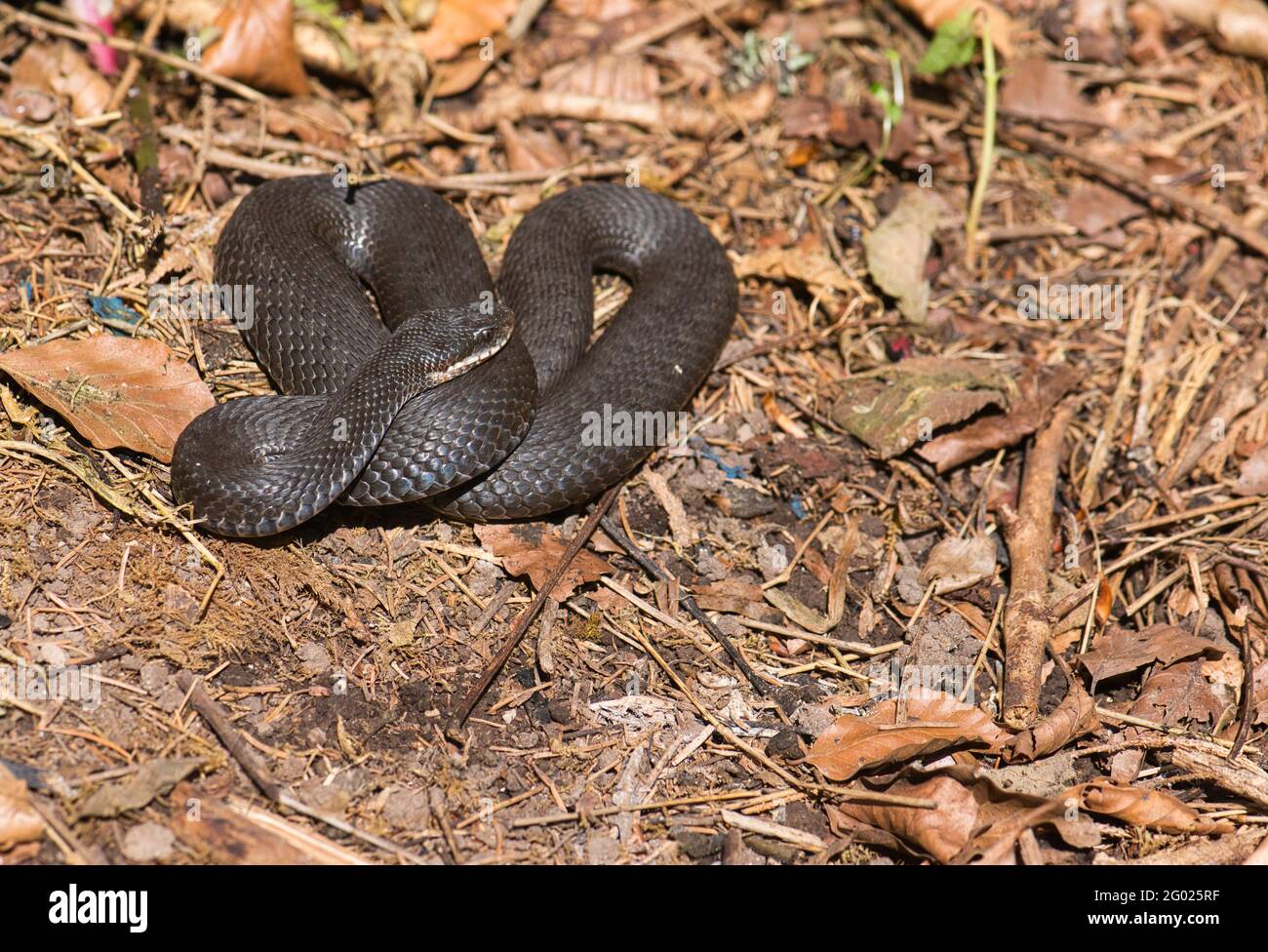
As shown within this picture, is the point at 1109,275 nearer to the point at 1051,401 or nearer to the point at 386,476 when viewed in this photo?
the point at 1051,401

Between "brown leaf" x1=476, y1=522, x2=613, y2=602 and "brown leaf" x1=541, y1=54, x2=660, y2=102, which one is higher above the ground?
"brown leaf" x1=541, y1=54, x2=660, y2=102

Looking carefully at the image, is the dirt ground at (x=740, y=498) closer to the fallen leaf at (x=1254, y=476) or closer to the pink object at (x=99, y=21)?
the fallen leaf at (x=1254, y=476)

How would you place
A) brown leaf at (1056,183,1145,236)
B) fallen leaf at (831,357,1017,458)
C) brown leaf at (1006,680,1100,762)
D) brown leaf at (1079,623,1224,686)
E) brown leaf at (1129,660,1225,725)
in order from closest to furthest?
1. brown leaf at (1006,680,1100,762)
2. brown leaf at (1129,660,1225,725)
3. brown leaf at (1079,623,1224,686)
4. fallen leaf at (831,357,1017,458)
5. brown leaf at (1056,183,1145,236)

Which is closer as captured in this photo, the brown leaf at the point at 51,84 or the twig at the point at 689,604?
the twig at the point at 689,604

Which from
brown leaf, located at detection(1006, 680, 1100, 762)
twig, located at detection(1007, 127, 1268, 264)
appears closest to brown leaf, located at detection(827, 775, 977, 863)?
brown leaf, located at detection(1006, 680, 1100, 762)

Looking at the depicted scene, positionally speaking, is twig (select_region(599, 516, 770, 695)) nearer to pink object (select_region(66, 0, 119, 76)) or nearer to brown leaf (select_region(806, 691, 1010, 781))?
brown leaf (select_region(806, 691, 1010, 781))

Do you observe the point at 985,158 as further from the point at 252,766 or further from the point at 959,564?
the point at 252,766

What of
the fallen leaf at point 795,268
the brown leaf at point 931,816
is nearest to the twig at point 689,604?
the brown leaf at point 931,816
